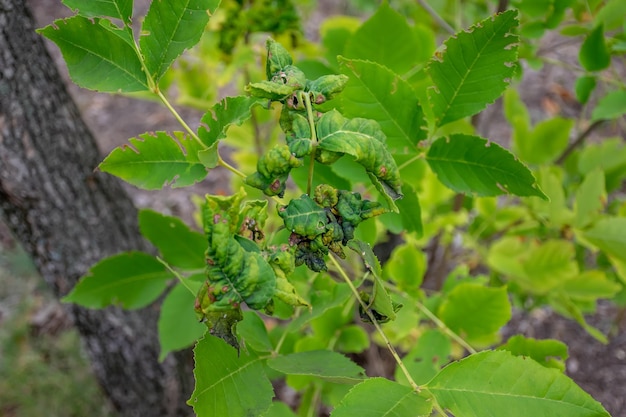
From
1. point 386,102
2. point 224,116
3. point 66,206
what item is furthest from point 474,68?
point 66,206

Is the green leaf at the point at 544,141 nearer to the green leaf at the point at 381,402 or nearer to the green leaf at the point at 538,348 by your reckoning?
the green leaf at the point at 538,348

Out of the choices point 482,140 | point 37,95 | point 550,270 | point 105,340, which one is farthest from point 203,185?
point 482,140

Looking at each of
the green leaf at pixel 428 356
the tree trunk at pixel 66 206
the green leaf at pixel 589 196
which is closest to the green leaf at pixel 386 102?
the green leaf at pixel 428 356

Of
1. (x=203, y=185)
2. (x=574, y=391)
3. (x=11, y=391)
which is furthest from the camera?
(x=203, y=185)

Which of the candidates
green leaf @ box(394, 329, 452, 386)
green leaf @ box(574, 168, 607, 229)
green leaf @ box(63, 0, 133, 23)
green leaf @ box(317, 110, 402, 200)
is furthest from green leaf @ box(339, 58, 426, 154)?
green leaf @ box(574, 168, 607, 229)

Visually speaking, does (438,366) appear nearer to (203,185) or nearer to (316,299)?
(316,299)
